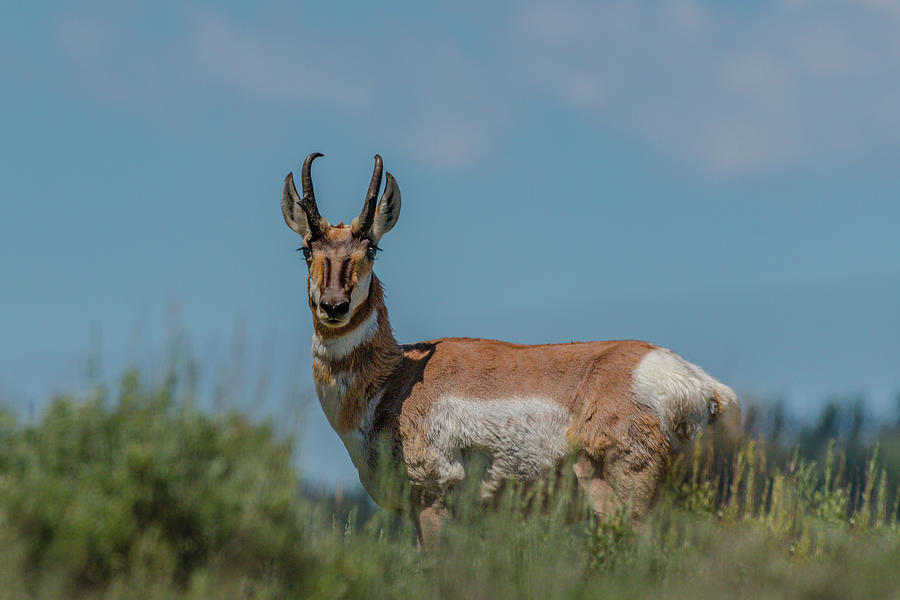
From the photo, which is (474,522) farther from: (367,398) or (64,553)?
(64,553)

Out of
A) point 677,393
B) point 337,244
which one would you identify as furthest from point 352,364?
point 677,393

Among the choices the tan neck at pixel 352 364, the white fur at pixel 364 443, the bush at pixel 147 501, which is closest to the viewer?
the bush at pixel 147 501

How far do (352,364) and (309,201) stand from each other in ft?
5.48

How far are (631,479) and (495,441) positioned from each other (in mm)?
1296

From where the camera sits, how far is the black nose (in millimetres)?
9033

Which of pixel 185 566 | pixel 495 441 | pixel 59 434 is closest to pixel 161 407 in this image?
pixel 59 434

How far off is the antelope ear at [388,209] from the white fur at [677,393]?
9.37 ft

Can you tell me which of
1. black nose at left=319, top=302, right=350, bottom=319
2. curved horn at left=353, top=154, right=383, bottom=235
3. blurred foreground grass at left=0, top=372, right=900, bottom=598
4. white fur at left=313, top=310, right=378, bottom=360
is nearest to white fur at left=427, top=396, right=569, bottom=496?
blurred foreground grass at left=0, top=372, right=900, bottom=598

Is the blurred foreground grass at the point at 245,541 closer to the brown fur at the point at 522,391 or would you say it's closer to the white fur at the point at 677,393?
the brown fur at the point at 522,391

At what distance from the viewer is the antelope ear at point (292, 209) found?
32.7 feet

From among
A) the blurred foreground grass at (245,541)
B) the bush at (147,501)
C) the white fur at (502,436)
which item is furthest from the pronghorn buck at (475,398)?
the bush at (147,501)

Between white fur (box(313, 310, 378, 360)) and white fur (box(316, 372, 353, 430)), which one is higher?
white fur (box(313, 310, 378, 360))

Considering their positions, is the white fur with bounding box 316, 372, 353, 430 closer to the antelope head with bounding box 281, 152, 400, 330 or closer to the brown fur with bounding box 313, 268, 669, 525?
the brown fur with bounding box 313, 268, 669, 525

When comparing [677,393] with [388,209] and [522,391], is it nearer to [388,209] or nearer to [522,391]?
[522,391]
